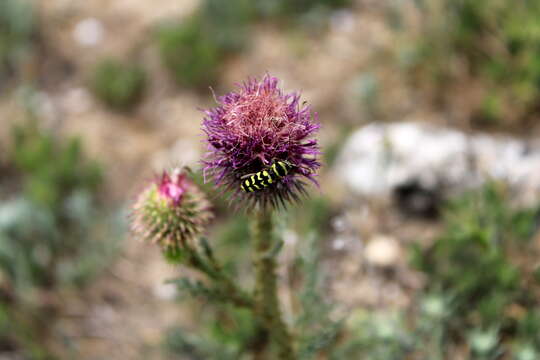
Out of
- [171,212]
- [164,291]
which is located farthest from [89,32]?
[171,212]

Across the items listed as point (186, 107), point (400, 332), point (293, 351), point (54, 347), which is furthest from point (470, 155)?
point (54, 347)

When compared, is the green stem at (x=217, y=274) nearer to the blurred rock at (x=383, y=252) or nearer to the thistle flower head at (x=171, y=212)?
the thistle flower head at (x=171, y=212)

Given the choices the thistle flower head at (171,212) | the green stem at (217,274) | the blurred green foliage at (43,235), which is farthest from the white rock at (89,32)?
the green stem at (217,274)

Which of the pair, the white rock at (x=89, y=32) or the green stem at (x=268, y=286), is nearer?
the green stem at (x=268, y=286)

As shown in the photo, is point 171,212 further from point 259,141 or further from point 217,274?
point 259,141

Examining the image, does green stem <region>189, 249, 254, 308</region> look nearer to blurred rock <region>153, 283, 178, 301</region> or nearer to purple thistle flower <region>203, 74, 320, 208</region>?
purple thistle flower <region>203, 74, 320, 208</region>

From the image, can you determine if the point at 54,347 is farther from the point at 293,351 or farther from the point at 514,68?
the point at 514,68

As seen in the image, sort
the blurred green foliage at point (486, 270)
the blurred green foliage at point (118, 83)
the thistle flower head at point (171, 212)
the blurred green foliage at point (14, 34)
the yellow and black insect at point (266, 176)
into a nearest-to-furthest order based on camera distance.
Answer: the yellow and black insect at point (266, 176) < the thistle flower head at point (171, 212) < the blurred green foliage at point (486, 270) < the blurred green foliage at point (118, 83) < the blurred green foliage at point (14, 34)
